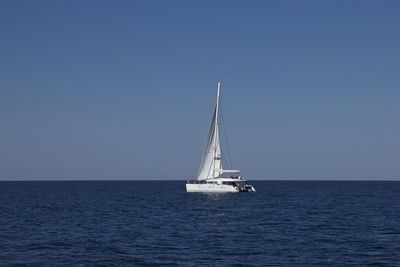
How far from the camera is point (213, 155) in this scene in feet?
354

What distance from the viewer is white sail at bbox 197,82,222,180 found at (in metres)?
108

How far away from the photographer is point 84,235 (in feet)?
139

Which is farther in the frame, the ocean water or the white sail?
the white sail

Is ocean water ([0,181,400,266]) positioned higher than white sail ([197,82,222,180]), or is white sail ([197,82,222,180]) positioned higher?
white sail ([197,82,222,180])

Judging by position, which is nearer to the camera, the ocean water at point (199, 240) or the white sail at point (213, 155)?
the ocean water at point (199, 240)

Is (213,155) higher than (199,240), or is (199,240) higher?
(213,155)

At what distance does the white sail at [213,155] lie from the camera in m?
108

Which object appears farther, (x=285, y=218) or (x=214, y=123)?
(x=214, y=123)

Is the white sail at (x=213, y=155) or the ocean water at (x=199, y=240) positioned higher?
the white sail at (x=213, y=155)

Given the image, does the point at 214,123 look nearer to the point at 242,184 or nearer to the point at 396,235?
the point at 242,184

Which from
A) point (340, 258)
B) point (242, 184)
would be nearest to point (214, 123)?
point (242, 184)

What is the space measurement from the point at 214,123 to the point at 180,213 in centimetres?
4560

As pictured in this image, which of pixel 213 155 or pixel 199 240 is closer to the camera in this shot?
pixel 199 240

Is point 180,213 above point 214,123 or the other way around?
the other way around
